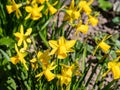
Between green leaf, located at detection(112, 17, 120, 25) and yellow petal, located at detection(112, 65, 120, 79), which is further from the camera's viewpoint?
green leaf, located at detection(112, 17, 120, 25)

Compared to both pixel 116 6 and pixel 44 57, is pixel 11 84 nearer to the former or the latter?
pixel 44 57

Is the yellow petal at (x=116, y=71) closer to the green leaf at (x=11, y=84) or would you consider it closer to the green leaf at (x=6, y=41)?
the green leaf at (x=11, y=84)

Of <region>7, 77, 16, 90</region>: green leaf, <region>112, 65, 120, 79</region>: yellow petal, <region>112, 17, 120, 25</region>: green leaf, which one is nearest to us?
<region>112, 65, 120, 79</region>: yellow petal

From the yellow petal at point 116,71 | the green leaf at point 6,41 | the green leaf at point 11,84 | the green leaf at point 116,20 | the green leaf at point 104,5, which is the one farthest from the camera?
the green leaf at point 104,5

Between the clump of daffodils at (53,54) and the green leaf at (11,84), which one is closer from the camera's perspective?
the clump of daffodils at (53,54)

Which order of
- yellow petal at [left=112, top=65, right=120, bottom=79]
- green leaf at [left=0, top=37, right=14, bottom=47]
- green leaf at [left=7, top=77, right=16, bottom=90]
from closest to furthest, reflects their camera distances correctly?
yellow petal at [left=112, top=65, right=120, bottom=79]
green leaf at [left=7, top=77, right=16, bottom=90]
green leaf at [left=0, top=37, right=14, bottom=47]

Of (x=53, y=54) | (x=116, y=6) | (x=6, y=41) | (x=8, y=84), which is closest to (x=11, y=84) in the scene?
(x=8, y=84)

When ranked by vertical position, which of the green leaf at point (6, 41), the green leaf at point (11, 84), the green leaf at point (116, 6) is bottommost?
the green leaf at point (11, 84)

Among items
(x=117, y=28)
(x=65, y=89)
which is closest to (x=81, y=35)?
(x=117, y=28)

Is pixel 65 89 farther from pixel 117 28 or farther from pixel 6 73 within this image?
pixel 117 28

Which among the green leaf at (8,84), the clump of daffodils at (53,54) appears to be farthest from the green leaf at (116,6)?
the green leaf at (8,84)

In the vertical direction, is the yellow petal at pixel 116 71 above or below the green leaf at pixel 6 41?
below

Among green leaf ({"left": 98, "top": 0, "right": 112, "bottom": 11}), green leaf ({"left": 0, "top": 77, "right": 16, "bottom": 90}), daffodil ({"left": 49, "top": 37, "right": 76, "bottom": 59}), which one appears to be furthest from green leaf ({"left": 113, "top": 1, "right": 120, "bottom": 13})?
daffodil ({"left": 49, "top": 37, "right": 76, "bottom": 59})

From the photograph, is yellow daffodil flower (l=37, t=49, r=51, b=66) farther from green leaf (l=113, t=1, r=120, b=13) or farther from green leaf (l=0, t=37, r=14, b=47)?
green leaf (l=113, t=1, r=120, b=13)
